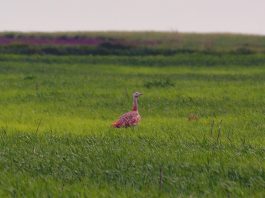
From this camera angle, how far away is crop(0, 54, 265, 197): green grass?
9117 millimetres

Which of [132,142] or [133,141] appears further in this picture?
[133,141]

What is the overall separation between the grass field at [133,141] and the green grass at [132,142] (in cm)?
2

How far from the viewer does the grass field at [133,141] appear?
9109 mm

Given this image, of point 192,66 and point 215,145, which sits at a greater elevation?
point 215,145

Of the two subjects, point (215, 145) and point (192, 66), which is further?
point (192, 66)

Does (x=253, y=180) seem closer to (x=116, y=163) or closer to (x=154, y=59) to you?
(x=116, y=163)

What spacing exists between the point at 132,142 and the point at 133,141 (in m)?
0.19

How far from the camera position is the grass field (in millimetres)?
9109

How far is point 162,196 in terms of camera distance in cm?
849

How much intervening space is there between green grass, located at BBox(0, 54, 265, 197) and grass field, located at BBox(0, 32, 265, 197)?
0.06ft

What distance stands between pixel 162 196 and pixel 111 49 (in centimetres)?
4994

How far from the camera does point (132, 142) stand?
496 inches

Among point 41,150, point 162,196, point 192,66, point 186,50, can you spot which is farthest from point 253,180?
point 186,50

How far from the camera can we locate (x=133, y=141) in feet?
41.9
